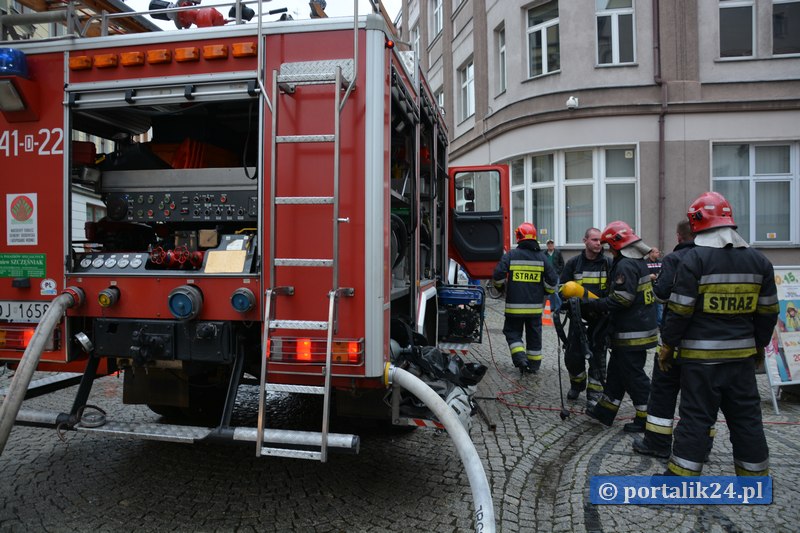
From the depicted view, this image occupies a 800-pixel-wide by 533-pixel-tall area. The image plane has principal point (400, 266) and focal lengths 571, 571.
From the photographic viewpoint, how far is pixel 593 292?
17.8ft

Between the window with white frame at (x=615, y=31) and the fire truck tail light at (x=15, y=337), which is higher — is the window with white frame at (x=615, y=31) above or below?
above

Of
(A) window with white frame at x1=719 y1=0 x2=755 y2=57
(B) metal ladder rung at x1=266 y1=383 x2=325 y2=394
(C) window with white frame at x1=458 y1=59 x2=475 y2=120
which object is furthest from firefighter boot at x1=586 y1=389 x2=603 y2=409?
(C) window with white frame at x1=458 y1=59 x2=475 y2=120

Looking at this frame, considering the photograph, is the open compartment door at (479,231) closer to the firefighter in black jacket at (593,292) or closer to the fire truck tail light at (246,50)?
the firefighter in black jacket at (593,292)

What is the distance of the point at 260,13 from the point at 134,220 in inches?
63.0

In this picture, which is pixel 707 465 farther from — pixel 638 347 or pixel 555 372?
pixel 555 372

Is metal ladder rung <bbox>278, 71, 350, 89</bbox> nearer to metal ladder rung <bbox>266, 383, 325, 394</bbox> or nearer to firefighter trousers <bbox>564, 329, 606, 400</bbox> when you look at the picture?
metal ladder rung <bbox>266, 383, 325, 394</bbox>

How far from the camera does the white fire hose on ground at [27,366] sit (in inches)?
112

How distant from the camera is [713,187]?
1293 centimetres

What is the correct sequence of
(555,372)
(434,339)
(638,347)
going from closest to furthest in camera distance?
1. (638,347)
2. (434,339)
3. (555,372)

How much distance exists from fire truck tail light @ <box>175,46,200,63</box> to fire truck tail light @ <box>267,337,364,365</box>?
1635 millimetres

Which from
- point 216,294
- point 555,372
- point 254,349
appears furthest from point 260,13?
point 555,372

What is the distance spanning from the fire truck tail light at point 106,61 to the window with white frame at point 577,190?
460 inches

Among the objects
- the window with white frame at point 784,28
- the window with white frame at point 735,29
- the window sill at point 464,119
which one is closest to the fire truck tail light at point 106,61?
the window with white frame at point 735,29

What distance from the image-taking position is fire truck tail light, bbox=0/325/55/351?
341cm
